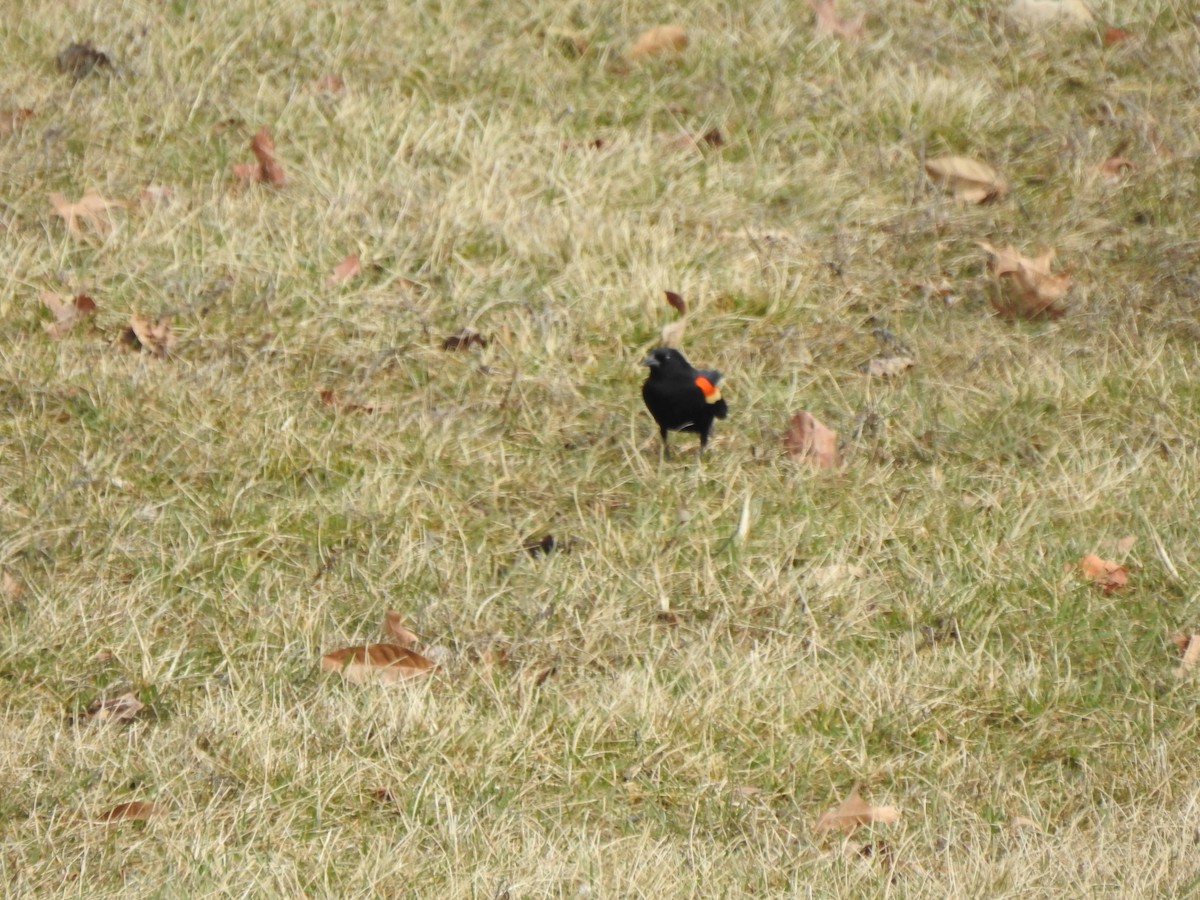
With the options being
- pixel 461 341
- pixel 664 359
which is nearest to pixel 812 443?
pixel 664 359

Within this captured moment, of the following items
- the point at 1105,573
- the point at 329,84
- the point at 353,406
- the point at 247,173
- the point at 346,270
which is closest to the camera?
the point at 1105,573

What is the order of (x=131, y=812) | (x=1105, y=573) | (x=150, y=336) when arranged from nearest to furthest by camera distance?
(x=131, y=812) → (x=1105, y=573) → (x=150, y=336)

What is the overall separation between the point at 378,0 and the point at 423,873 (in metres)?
4.81

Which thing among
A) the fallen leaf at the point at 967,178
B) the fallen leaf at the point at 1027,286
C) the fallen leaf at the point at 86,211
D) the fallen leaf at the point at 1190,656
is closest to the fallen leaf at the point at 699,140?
the fallen leaf at the point at 967,178

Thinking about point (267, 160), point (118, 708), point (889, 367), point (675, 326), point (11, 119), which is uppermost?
point (11, 119)

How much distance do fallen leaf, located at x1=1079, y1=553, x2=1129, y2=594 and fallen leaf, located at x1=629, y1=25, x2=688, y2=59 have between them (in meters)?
3.37

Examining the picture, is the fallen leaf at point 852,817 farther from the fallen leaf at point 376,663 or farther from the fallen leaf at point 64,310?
the fallen leaf at point 64,310

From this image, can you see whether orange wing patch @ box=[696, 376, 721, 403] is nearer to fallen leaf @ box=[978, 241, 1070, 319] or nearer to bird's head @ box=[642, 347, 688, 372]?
bird's head @ box=[642, 347, 688, 372]

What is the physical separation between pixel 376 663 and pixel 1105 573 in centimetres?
194

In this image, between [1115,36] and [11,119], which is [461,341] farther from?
[1115,36]

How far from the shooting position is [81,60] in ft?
20.6

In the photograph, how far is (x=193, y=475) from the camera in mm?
4574

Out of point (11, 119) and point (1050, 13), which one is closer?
point (11, 119)

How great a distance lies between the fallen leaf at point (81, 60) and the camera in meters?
6.29
